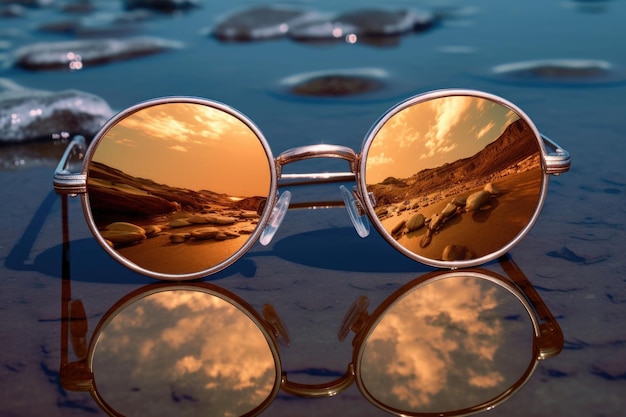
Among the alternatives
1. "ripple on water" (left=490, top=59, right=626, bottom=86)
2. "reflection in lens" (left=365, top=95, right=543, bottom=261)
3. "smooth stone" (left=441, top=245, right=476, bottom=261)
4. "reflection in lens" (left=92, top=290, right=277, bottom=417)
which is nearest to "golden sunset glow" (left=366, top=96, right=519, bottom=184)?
"reflection in lens" (left=365, top=95, right=543, bottom=261)

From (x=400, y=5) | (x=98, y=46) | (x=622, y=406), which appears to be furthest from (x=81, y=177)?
(x=400, y=5)

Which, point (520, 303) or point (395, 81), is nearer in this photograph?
point (520, 303)

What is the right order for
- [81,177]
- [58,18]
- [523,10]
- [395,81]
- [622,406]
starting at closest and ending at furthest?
[622,406] → [81,177] → [395,81] → [523,10] → [58,18]

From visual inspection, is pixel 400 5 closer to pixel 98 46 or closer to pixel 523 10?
pixel 523 10

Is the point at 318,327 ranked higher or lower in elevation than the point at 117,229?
lower

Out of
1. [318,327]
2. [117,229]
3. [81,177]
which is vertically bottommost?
[318,327]

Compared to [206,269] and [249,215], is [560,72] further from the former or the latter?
[206,269]

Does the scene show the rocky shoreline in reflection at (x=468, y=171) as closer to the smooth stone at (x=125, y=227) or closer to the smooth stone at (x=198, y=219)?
the smooth stone at (x=198, y=219)
